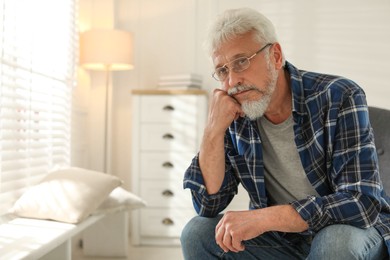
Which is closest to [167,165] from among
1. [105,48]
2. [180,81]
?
[180,81]

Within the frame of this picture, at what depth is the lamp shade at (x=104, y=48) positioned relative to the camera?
10.6 feet

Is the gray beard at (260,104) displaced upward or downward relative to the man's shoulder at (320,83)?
downward

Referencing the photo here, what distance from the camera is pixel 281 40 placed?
3.70 m

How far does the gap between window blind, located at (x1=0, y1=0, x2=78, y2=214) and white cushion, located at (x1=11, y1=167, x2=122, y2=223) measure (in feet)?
0.35

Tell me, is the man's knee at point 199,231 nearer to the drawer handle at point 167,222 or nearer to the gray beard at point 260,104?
the gray beard at point 260,104

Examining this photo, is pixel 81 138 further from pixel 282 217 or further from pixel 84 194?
pixel 282 217

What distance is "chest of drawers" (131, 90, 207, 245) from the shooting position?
128 inches

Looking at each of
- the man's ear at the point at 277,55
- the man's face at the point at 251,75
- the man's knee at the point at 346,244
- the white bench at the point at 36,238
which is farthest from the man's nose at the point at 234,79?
the white bench at the point at 36,238

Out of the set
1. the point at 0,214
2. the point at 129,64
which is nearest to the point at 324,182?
the point at 0,214

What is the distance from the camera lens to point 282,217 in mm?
1269

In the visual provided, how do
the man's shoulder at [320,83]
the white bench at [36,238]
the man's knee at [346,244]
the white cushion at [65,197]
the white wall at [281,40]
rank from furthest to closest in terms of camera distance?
1. the white wall at [281,40]
2. the white cushion at [65,197]
3. the white bench at [36,238]
4. the man's shoulder at [320,83]
5. the man's knee at [346,244]

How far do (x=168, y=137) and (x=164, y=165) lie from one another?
0.19 metres

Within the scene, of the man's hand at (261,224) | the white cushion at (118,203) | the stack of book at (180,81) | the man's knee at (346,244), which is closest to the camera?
the man's knee at (346,244)

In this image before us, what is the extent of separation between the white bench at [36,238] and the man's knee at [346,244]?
3.07ft
